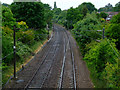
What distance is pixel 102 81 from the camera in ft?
56.3

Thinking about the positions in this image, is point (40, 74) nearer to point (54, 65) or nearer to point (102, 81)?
point (54, 65)

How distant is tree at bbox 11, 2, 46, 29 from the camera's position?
37.3 metres

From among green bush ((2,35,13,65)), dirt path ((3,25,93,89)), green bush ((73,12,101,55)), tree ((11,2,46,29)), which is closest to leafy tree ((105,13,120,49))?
green bush ((73,12,101,55))

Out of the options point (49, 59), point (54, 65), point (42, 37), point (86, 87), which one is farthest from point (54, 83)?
point (42, 37)

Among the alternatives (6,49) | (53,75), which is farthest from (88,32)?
(6,49)

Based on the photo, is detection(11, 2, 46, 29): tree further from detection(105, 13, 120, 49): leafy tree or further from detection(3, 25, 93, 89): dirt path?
detection(105, 13, 120, 49): leafy tree

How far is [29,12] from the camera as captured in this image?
37312 millimetres

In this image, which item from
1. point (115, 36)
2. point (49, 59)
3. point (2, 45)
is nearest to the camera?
point (2, 45)

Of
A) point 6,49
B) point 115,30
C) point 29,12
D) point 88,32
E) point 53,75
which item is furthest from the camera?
point 29,12

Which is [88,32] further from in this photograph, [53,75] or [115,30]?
[53,75]


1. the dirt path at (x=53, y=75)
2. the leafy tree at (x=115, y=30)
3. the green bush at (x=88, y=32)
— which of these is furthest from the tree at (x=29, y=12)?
the leafy tree at (x=115, y=30)

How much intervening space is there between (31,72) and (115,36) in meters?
11.9

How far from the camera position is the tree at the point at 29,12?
37312mm

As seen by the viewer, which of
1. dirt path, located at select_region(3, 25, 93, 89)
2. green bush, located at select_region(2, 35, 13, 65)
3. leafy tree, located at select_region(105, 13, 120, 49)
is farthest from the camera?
leafy tree, located at select_region(105, 13, 120, 49)
